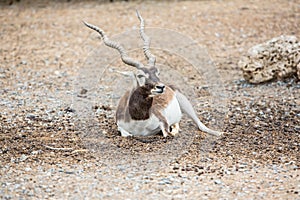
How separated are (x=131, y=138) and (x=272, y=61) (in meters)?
3.91

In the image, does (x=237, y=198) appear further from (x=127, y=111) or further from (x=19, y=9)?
(x=19, y=9)

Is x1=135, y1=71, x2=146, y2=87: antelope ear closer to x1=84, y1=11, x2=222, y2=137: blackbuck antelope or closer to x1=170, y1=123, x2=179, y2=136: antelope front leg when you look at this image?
x1=84, y1=11, x2=222, y2=137: blackbuck antelope

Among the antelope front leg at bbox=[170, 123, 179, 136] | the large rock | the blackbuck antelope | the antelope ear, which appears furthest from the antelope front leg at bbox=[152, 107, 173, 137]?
the large rock

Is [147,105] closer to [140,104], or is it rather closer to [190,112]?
[140,104]

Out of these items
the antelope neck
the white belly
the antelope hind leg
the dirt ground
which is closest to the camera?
the dirt ground

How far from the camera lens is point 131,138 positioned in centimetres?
775

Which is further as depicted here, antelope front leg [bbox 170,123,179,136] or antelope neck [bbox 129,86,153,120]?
antelope front leg [bbox 170,123,179,136]

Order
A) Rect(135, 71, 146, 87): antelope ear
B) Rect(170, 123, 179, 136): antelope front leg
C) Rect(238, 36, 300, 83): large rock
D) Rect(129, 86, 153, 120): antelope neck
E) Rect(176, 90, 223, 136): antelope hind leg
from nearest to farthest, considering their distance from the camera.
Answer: Rect(135, 71, 146, 87): antelope ear
Rect(129, 86, 153, 120): antelope neck
Rect(170, 123, 179, 136): antelope front leg
Rect(176, 90, 223, 136): antelope hind leg
Rect(238, 36, 300, 83): large rock

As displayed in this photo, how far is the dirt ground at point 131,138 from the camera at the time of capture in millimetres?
6402

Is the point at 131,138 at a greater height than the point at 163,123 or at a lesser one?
lesser

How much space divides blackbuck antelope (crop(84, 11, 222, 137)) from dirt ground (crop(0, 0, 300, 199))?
20 centimetres

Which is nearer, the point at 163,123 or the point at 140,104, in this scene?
the point at 140,104

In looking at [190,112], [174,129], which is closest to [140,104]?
[174,129]

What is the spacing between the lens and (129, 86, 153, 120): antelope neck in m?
7.53
